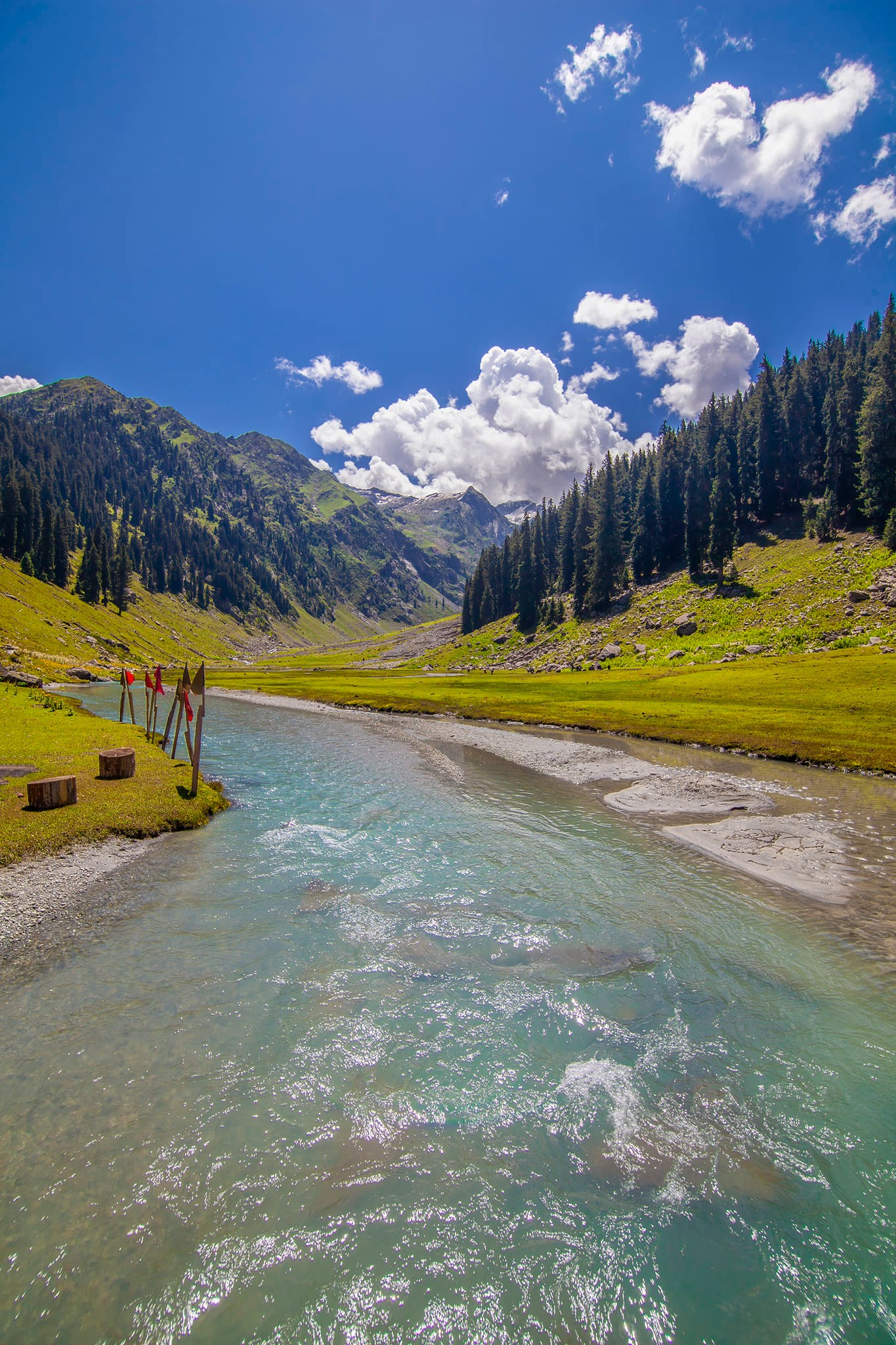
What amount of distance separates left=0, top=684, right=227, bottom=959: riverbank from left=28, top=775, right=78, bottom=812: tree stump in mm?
397

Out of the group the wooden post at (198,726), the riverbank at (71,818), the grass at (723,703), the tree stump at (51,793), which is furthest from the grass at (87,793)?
the grass at (723,703)

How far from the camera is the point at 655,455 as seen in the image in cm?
13438

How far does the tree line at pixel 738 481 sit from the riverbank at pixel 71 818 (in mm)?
99258

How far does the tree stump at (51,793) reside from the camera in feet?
67.7

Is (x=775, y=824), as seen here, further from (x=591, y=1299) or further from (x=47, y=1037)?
(x=47, y=1037)

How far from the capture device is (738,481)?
4685 inches

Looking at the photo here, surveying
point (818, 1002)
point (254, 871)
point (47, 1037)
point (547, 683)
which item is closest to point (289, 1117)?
point (47, 1037)

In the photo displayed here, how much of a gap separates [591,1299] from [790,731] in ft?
136

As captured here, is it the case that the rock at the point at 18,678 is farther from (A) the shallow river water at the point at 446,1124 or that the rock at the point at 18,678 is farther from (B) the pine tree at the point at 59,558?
(B) the pine tree at the point at 59,558

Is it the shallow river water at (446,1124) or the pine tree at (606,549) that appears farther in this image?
the pine tree at (606,549)

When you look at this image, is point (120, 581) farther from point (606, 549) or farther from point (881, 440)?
point (881, 440)

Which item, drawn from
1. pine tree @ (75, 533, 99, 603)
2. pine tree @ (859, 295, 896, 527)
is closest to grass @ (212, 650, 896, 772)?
pine tree @ (859, 295, 896, 527)

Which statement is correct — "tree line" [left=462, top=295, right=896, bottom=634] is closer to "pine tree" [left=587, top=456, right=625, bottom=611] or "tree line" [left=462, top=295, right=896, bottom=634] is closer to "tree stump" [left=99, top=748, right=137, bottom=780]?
"pine tree" [left=587, top=456, right=625, bottom=611]

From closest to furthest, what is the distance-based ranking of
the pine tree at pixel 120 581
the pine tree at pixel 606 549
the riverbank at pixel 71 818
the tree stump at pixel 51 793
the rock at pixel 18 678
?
1. the riverbank at pixel 71 818
2. the tree stump at pixel 51 793
3. the rock at pixel 18 678
4. the pine tree at pixel 606 549
5. the pine tree at pixel 120 581
